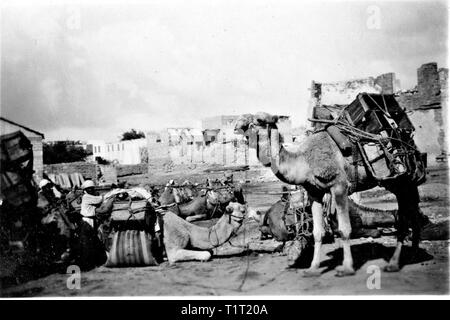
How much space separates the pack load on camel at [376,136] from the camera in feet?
22.5

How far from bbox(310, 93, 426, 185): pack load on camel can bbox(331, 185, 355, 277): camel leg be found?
682 millimetres

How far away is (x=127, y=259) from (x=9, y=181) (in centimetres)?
273

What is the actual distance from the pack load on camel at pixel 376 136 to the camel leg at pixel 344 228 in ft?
2.24

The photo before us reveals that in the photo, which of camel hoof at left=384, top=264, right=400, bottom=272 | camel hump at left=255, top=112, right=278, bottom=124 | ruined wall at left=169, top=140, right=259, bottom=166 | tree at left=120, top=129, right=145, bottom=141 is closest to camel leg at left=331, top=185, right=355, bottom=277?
camel hoof at left=384, top=264, right=400, bottom=272

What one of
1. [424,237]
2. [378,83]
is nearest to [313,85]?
[378,83]

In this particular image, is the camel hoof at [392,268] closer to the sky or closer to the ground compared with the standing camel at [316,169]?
closer to the ground

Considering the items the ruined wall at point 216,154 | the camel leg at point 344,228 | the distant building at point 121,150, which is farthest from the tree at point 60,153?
the camel leg at point 344,228

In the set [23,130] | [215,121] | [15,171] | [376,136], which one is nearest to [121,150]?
[215,121]

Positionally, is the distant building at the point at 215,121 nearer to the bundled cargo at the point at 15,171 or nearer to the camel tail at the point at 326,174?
the bundled cargo at the point at 15,171

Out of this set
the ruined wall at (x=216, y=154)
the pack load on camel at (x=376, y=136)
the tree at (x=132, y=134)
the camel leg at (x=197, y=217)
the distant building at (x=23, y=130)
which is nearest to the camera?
the pack load on camel at (x=376, y=136)

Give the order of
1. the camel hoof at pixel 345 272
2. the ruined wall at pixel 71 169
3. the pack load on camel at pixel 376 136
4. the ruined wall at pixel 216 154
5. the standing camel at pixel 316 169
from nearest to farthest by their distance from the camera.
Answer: the camel hoof at pixel 345 272 < the standing camel at pixel 316 169 < the pack load on camel at pixel 376 136 < the ruined wall at pixel 71 169 < the ruined wall at pixel 216 154

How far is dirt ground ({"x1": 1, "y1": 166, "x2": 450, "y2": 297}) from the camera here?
6062mm
